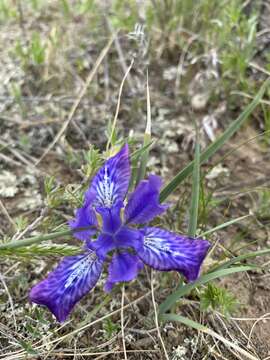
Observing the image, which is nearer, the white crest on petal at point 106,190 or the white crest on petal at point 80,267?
the white crest on petal at point 80,267

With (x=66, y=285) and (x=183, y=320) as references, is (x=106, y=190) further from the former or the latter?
(x=183, y=320)

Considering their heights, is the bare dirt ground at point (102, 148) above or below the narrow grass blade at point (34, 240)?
below

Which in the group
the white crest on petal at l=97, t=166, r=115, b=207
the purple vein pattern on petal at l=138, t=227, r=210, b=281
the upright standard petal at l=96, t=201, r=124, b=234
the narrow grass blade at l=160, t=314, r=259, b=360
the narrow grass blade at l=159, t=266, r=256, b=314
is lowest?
the narrow grass blade at l=160, t=314, r=259, b=360

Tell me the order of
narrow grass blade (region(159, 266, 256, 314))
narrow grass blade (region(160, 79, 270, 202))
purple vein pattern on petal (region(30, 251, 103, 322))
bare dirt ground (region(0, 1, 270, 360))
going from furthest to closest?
bare dirt ground (region(0, 1, 270, 360)) < narrow grass blade (region(160, 79, 270, 202)) < narrow grass blade (region(159, 266, 256, 314)) < purple vein pattern on petal (region(30, 251, 103, 322))


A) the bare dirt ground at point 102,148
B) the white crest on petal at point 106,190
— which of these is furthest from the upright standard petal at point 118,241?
the bare dirt ground at point 102,148

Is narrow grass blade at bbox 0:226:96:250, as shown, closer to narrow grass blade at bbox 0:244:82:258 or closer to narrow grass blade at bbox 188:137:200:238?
narrow grass blade at bbox 0:244:82:258

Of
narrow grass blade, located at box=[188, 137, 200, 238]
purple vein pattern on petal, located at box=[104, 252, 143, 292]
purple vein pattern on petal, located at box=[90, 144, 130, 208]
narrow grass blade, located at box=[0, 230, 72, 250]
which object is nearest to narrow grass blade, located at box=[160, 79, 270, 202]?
narrow grass blade, located at box=[188, 137, 200, 238]

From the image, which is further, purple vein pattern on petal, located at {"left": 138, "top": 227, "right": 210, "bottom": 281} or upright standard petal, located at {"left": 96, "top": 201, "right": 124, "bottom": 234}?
upright standard petal, located at {"left": 96, "top": 201, "right": 124, "bottom": 234}

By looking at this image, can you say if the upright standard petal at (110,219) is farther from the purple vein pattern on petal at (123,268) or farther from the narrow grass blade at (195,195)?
the narrow grass blade at (195,195)

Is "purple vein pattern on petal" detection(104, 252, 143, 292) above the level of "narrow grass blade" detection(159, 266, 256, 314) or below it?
above

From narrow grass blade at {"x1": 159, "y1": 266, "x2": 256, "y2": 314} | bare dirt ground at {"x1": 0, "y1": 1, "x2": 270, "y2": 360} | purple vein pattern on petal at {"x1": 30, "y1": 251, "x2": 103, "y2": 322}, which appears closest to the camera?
purple vein pattern on petal at {"x1": 30, "y1": 251, "x2": 103, "y2": 322}
